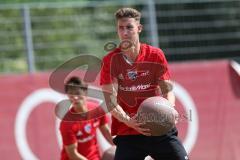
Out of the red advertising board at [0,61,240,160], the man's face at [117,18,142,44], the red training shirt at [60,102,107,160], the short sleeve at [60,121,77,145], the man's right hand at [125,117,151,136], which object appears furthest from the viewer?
the red advertising board at [0,61,240,160]

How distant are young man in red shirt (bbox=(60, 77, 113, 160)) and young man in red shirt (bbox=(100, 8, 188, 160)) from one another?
1.85m

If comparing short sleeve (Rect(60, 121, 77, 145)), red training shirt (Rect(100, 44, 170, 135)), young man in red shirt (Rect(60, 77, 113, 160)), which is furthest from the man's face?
short sleeve (Rect(60, 121, 77, 145))

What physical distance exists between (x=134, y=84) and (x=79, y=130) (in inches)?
86.6

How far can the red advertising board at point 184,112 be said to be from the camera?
1253cm

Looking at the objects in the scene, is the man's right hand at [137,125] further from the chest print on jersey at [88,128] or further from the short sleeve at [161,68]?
the chest print on jersey at [88,128]

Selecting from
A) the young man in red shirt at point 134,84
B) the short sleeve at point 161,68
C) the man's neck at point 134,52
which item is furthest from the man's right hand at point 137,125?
the man's neck at point 134,52

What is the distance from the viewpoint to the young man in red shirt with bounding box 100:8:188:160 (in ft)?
24.9

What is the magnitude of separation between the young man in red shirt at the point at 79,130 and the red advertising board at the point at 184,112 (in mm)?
2888

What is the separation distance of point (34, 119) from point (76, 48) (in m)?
3.36

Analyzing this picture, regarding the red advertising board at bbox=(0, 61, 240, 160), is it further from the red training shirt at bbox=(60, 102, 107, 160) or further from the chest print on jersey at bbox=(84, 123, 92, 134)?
the chest print on jersey at bbox=(84, 123, 92, 134)

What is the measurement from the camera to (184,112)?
44.5ft

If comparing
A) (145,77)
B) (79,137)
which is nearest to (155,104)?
(145,77)

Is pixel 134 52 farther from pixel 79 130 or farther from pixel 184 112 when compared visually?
pixel 184 112

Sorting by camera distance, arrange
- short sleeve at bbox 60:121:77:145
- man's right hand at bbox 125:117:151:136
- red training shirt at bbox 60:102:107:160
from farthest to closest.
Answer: red training shirt at bbox 60:102:107:160 < short sleeve at bbox 60:121:77:145 < man's right hand at bbox 125:117:151:136
